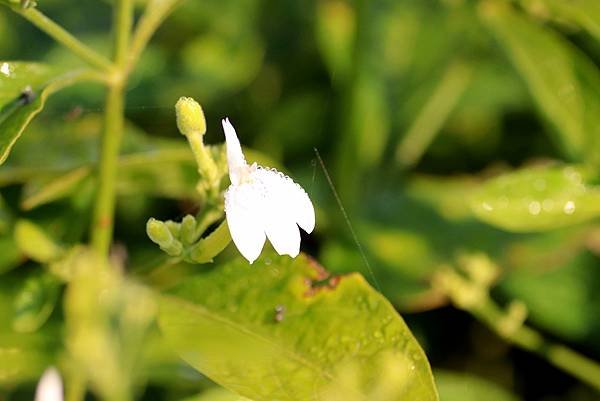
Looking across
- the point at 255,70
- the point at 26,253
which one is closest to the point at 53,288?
the point at 26,253

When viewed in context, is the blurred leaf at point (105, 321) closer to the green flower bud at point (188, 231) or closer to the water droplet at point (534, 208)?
the green flower bud at point (188, 231)

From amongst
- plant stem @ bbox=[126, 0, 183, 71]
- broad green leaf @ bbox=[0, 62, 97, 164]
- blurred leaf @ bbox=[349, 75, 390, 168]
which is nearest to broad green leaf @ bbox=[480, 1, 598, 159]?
blurred leaf @ bbox=[349, 75, 390, 168]

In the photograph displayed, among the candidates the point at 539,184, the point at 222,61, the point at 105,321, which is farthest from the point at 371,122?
the point at 105,321

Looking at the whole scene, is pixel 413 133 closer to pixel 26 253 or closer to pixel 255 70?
pixel 255 70

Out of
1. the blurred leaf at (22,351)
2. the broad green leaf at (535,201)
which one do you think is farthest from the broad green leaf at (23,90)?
the broad green leaf at (535,201)

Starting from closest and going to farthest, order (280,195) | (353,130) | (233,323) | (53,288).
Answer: (280,195), (233,323), (53,288), (353,130)
